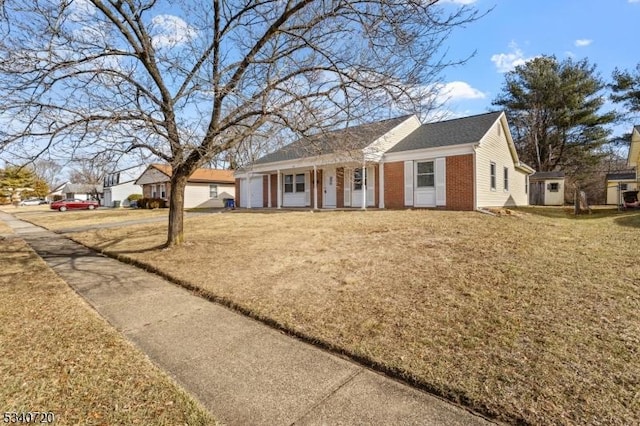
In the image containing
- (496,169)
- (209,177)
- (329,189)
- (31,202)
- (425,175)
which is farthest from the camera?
(31,202)

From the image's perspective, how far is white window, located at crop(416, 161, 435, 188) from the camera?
47.8 ft

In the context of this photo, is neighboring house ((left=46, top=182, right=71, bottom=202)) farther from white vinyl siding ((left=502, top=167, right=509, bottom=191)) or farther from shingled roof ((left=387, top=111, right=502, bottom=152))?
white vinyl siding ((left=502, top=167, right=509, bottom=191))

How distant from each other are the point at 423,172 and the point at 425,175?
0.60 feet

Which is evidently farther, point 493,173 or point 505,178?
point 505,178

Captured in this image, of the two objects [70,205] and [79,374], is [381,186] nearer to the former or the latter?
[79,374]

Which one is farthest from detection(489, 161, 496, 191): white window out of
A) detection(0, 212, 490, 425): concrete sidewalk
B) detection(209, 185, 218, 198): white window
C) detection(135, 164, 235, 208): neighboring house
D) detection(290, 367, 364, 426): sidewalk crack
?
detection(209, 185, 218, 198): white window

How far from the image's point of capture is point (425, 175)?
1471 cm

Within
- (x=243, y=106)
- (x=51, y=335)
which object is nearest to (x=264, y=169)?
(x=243, y=106)

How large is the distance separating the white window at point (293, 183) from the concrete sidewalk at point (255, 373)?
50.3 ft

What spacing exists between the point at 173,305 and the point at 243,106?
13.0 ft

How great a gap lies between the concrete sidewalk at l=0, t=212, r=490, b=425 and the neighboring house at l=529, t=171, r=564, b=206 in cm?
2757

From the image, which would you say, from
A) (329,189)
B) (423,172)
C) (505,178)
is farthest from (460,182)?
(329,189)

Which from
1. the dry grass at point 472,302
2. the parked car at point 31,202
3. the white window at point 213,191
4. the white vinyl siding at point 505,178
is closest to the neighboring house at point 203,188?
the white window at point 213,191

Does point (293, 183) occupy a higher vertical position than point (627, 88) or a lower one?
lower
